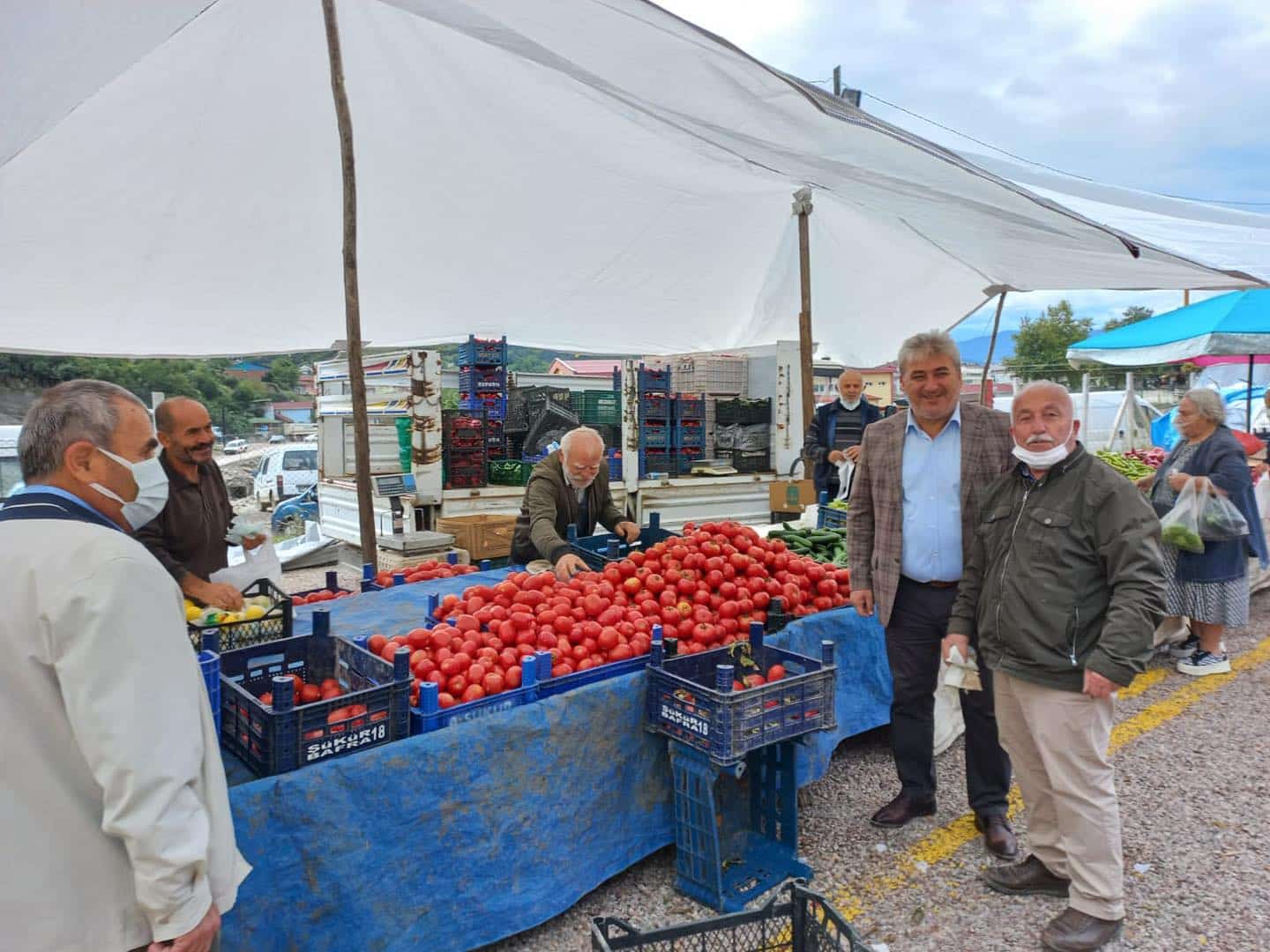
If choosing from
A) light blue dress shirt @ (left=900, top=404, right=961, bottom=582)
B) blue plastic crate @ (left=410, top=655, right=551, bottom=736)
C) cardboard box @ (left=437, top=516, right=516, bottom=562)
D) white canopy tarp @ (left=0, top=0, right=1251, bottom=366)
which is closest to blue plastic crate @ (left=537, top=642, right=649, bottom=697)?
blue plastic crate @ (left=410, top=655, right=551, bottom=736)

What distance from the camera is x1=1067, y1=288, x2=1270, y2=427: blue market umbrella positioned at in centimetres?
999

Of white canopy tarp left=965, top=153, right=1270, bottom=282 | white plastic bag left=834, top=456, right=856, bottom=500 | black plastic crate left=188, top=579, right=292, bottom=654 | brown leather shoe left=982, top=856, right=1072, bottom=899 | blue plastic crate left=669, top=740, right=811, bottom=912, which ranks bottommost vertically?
brown leather shoe left=982, top=856, right=1072, bottom=899

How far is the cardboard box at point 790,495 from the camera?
30.6 ft

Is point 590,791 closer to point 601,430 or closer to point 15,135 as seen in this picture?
point 15,135

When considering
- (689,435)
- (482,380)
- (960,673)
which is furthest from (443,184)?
(960,673)

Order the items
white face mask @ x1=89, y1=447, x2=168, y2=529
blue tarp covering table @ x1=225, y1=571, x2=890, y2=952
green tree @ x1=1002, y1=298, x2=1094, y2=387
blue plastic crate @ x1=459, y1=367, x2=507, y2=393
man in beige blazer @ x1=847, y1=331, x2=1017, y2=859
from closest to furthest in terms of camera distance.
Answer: white face mask @ x1=89, y1=447, x2=168, y2=529 → blue tarp covering table @ x1=225, y1=571, x2=890, y2=952 → man in beige blazer @ x1=847, y1=331, x2=1017, y2=859 → blue plastic crate @ x1=459, y1=367, x2=507, y2=393 → green tree @ x1=1002, y1=298, x2=1094, y2=387

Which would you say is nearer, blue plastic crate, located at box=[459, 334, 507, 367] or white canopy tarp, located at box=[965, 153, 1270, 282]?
white canopy tarp, located at box=[965, 153, 1270, 282]

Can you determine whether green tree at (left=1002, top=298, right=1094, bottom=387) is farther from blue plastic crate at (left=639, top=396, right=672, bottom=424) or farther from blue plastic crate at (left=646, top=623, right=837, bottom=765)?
blue plastic crate at (left=646, top=623, right=837, bottom=765)

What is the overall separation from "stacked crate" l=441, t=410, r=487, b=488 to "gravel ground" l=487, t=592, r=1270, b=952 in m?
5.64

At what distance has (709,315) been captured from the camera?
36.7 ft

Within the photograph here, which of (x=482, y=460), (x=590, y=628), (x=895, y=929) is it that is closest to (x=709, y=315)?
(x=482, y=460)

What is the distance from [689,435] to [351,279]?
5814 mm

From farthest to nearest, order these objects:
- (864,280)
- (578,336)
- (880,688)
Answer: (578,336)
(864,280)
(880,688)

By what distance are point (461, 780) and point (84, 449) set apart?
1.60m
